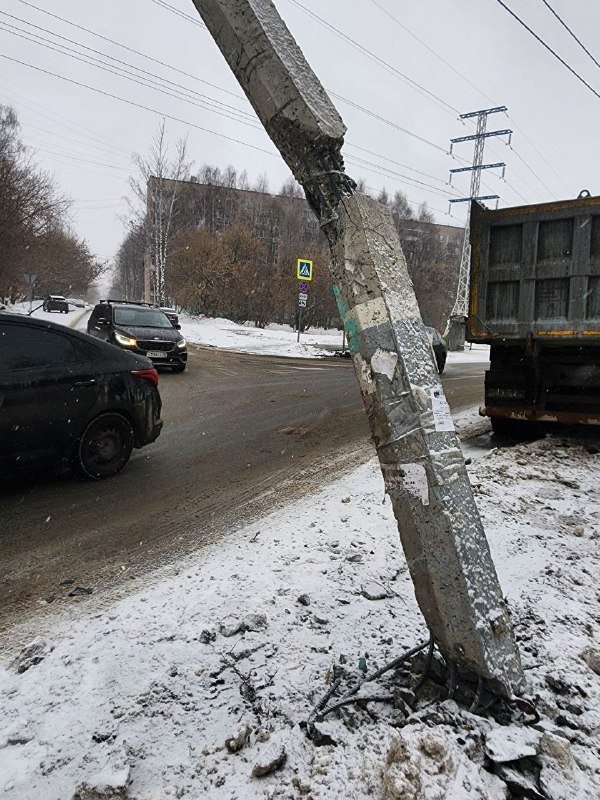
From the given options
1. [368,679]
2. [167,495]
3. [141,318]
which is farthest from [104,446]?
[141,318]

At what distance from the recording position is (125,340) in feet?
41.9

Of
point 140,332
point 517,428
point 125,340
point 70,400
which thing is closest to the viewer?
point 70,400

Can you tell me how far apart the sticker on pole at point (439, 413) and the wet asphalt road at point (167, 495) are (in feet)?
7.72

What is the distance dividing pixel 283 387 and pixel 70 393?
730 cm

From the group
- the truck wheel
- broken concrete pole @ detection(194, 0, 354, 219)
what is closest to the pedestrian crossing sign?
the truck wheel

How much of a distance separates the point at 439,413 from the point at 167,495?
3.52 m

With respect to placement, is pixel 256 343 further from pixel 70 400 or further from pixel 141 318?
pixel 70 400

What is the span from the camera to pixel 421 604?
201 cm

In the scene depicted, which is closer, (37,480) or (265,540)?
(265,540)

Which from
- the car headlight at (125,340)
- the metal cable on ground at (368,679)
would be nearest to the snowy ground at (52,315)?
the car headlight at (125,340)

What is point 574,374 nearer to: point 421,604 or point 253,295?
point 421,604

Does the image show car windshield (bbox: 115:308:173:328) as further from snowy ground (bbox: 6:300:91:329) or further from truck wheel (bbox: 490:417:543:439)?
snowy ground (bbox: 6:300:91:329)

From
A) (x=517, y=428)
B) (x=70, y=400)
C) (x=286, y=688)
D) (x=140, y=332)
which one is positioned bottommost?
(x=286, y=688)

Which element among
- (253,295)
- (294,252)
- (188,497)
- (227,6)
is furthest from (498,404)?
(294,252)
